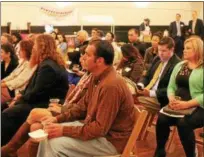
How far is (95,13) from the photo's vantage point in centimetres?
1060

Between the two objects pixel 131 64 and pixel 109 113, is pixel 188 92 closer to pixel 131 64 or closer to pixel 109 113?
pixel 109 113

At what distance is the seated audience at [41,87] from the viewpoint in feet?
8.97

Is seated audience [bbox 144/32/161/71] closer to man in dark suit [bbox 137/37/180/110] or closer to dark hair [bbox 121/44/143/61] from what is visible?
dark hair [bbox 121/44/143/61]

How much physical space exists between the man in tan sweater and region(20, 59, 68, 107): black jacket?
77 centimetres

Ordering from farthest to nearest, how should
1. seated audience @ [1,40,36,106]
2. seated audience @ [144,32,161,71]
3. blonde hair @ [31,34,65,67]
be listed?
seated audience @ [144,32,161,71], seated audience @ [1,40,36,106], blonde hair @ [31,34,65,67]

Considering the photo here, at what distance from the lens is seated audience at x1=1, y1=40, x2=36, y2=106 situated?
3238 millimetres

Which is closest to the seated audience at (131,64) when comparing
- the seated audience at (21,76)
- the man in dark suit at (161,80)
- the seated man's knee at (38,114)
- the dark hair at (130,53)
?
the dark hair at (130,53)

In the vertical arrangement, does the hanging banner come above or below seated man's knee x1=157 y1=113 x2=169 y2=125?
above

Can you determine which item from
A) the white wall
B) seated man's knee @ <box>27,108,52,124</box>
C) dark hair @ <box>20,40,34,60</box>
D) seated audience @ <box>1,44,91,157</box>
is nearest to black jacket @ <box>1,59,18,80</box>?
dark hair @ <box>20,40,34,60</box>

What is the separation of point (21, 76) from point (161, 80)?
1.27m

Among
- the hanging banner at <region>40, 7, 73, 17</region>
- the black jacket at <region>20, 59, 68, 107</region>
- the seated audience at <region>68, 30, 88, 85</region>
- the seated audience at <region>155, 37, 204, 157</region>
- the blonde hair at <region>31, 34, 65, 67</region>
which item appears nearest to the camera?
the seated audience at <region>155, 37, 204, 157</region>

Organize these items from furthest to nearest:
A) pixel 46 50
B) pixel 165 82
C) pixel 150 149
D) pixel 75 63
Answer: pixel 75 63 → pixel 150 149 → pixel 165 82 → pixel 46 50

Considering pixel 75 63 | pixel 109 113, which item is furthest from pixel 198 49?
pixel 75 63

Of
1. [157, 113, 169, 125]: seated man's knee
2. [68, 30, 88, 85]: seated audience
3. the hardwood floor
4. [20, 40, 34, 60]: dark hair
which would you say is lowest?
the hardwood floor
